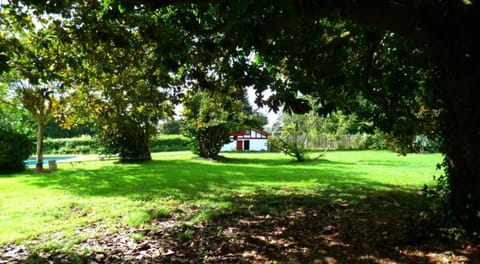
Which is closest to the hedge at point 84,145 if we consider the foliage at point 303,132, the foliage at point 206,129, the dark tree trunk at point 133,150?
the foliage at point 206,129

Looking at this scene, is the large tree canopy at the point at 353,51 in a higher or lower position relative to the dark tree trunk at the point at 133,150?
higher

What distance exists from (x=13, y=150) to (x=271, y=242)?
14.7 m

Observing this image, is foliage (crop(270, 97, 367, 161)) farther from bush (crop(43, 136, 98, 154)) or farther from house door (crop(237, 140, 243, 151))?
bush (crop(43, 136, 98, 154))

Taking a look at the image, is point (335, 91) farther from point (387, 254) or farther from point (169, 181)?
point (169, 181)

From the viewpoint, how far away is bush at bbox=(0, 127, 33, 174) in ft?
48.0

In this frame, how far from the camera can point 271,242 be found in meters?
4.59

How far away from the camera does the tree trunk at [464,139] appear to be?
3.80m

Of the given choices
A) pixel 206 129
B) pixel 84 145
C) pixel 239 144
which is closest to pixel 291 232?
pixel 206 129

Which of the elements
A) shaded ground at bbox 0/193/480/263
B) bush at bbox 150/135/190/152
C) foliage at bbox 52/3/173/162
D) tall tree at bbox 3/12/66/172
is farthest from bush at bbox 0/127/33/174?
bush at bbox 150/135/190/152

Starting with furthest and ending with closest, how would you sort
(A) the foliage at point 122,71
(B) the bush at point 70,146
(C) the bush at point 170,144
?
(C) the bush at point 170,144
(B) the bush at point 70,146
(A) the foliage at point 122,71

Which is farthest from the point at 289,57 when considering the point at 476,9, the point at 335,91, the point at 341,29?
the point at 476,9

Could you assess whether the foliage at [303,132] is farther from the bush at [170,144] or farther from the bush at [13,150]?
the bush at [170,144]

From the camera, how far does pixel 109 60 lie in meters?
6.35

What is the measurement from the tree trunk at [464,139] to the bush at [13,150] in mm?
16410
